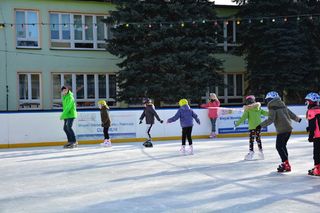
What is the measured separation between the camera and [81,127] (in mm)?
16438

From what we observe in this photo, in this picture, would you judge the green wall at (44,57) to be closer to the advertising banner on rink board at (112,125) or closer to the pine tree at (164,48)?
the pine tree at (164,48)

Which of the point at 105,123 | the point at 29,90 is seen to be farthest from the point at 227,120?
the point at 29,90

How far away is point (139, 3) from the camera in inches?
825

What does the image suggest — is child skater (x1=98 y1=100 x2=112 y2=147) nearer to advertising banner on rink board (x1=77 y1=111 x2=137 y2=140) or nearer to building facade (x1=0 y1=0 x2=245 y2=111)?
advertising banner on rink board (x1=77 y1=111 x2=137 y2=140)

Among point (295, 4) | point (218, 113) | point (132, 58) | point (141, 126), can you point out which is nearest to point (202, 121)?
point (218, 113)

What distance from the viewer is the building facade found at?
2283cm

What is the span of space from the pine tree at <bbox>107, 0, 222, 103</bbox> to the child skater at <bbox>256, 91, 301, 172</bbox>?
11414 millimetres

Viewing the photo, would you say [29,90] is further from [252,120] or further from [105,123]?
[252,120]

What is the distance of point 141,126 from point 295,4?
1075cm

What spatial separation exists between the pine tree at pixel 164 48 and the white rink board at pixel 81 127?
10.1ft

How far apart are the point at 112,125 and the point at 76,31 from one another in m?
9.40

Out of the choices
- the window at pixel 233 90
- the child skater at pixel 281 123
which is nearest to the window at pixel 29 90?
the window at pixel 233 90

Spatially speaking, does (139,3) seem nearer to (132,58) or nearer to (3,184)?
(132,58)

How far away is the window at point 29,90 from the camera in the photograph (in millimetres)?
23406
